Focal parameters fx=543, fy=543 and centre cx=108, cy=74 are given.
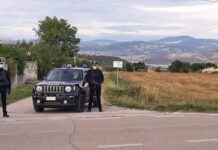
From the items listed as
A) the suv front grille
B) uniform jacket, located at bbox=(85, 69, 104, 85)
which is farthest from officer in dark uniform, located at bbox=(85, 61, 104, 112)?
the suv front grille

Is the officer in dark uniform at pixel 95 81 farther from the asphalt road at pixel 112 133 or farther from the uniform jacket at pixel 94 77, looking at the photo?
the asphalt road at pixel 112 133

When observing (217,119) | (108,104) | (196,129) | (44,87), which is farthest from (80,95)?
(196,129)

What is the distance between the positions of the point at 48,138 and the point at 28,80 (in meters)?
41.7

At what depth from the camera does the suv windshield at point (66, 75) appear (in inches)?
829

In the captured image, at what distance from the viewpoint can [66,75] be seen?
21.2 metres

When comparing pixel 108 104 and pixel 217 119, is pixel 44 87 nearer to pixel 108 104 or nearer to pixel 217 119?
pixel 108 104

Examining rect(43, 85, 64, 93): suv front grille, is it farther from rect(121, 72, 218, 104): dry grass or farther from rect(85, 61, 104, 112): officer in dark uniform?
rect(121, 72, 218, 104): dry grass

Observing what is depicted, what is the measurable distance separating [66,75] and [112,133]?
9005 mm

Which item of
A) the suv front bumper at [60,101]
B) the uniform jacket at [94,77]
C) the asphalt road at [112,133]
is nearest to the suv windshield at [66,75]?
the uniform jacket at [94,77]

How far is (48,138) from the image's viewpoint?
38.2ft

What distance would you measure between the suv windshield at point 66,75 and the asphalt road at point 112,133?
4.63m

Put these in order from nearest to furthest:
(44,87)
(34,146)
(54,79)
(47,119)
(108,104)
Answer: (34,146), (47,119), (44,87), (54,79), (108,104)

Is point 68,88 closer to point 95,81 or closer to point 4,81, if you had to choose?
point 95,81

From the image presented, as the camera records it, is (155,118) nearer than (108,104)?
Yes
